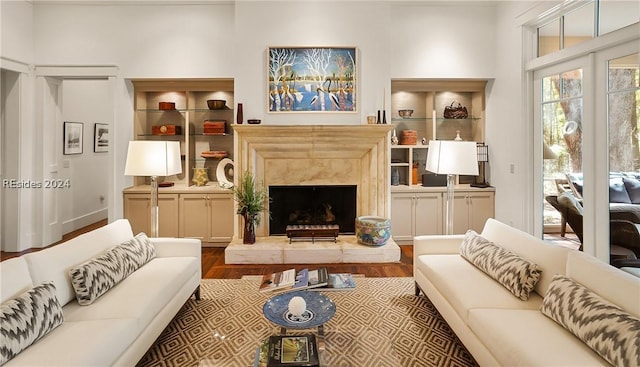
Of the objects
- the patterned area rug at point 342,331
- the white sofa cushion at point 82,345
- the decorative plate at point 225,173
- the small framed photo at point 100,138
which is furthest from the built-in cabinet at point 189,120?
the white sofa cushion at point 82,345

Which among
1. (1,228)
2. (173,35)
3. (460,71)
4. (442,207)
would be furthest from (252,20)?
(1,228)

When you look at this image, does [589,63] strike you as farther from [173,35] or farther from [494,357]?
[173,35]

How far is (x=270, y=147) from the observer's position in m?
4.92

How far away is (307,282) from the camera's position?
2838 mm

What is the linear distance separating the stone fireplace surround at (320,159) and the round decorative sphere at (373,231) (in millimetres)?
143

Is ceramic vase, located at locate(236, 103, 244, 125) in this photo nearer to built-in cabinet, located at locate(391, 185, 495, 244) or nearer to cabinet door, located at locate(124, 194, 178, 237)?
cabinet door, located at locate(124, 194, 178, 237)

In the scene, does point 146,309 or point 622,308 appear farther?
point 146,309

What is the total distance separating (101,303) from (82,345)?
22.3 inches

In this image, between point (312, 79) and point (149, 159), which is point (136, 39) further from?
point (149, 159)

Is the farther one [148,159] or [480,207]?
[480,207]

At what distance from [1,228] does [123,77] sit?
263 cm

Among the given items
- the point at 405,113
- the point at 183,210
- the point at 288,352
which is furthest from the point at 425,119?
the point at 288,352

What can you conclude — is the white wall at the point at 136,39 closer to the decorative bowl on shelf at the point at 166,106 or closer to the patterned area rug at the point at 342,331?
the decorative bowl on shelf at the point at 166,106

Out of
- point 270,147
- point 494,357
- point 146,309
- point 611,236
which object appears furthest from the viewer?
point 270,147
